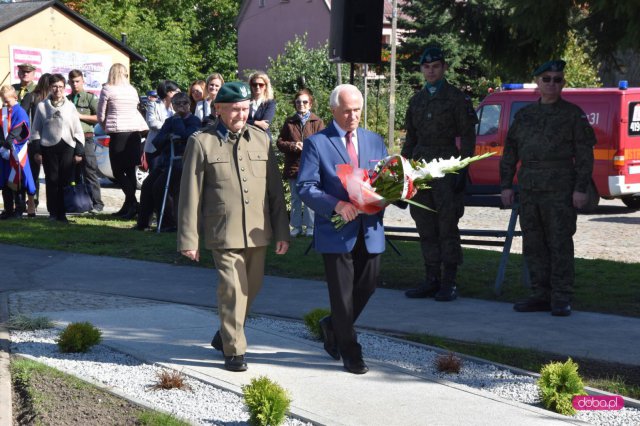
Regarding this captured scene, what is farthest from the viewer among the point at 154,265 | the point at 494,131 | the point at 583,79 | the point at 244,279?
the point at 583,79

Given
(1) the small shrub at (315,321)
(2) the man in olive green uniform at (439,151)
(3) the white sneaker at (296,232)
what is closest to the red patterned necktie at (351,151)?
(1) the small shrub at (315,321)

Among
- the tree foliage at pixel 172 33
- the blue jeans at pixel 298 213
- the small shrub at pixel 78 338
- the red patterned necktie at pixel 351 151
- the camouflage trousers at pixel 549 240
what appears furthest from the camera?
the tree foliage at pixel 172 33

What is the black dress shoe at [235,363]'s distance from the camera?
649cm

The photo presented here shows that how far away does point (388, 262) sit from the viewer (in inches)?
443

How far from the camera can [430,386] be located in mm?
6137

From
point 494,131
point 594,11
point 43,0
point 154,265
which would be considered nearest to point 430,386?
point 594,11

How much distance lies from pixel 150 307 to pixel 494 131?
12.8 m

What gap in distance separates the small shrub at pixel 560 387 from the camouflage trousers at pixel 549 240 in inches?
105

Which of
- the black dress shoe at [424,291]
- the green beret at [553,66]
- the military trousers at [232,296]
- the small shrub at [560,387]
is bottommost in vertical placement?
the black dress shoe at [424,291]

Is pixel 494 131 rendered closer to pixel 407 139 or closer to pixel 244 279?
pixel 407 139

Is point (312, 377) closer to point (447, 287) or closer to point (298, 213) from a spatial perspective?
point (447, 287)

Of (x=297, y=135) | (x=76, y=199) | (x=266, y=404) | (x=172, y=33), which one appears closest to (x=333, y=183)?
(x=266, y=404)

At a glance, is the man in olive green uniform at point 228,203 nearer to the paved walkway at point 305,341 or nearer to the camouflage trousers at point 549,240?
Answer: the paved walkway at point 305,341

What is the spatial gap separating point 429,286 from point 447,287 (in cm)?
24
